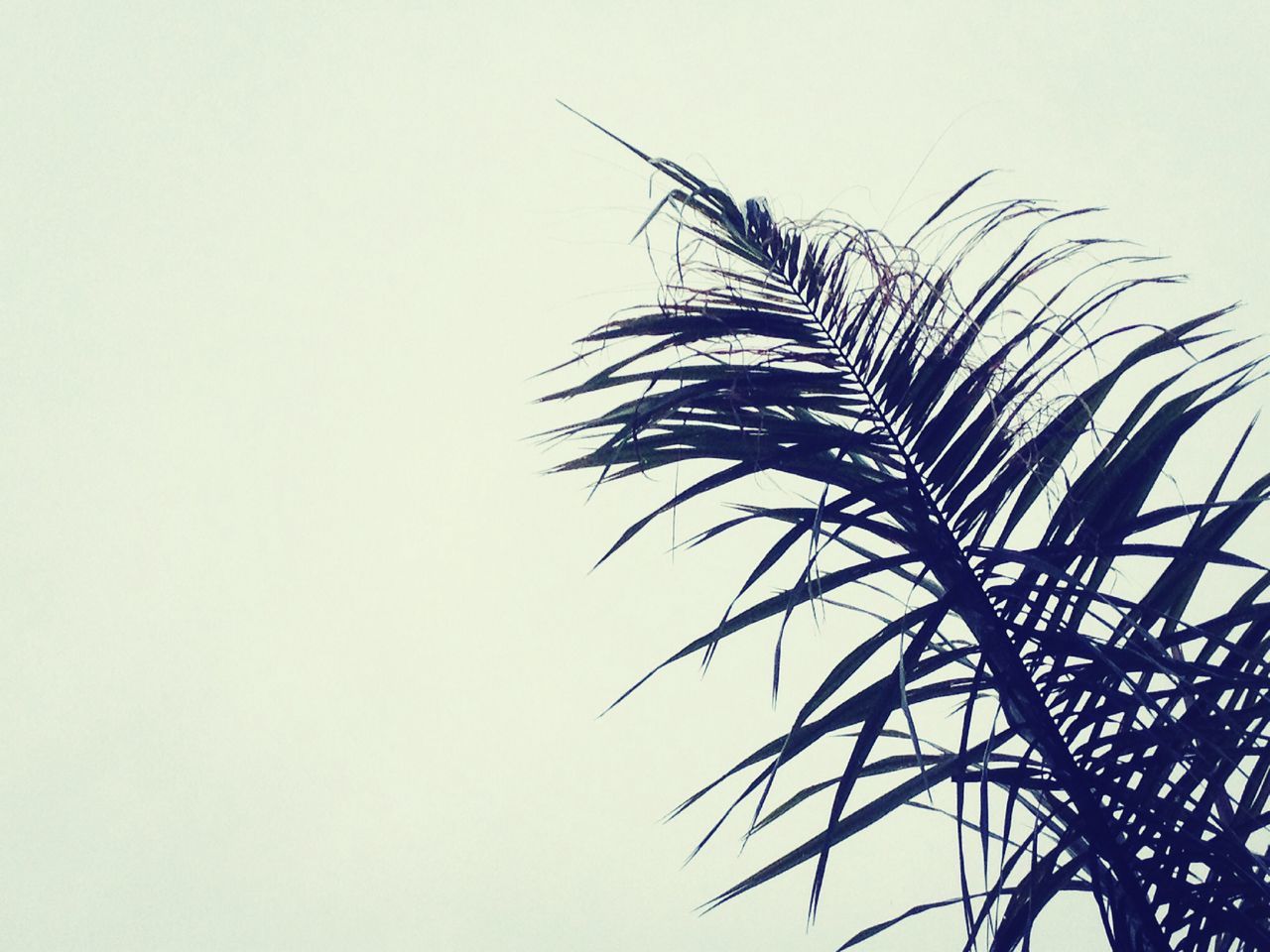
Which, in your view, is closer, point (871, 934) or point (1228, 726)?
point (1228, 726)

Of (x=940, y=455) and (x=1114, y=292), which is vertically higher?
(x=1114, y=292)

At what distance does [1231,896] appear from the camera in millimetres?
843

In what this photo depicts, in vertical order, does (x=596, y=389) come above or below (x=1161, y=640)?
above

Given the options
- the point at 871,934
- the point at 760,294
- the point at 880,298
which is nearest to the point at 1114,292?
the point at 880,298

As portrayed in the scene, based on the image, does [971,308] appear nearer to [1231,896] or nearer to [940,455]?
[940,455]

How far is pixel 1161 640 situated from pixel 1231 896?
0.65 ft

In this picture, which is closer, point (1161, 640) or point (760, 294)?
point (1161, 640)

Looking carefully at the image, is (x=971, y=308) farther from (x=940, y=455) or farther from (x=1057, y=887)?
(x=1057, y=887)

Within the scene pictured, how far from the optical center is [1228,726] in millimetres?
878

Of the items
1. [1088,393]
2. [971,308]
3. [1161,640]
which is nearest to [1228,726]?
[1161,640]

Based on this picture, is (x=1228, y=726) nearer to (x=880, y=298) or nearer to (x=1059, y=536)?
(x=1059, y=536)

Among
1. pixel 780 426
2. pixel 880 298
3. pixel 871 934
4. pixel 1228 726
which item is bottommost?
pixel 871 934

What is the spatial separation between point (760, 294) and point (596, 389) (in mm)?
173

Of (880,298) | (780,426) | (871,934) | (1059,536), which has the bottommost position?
(871,934)
